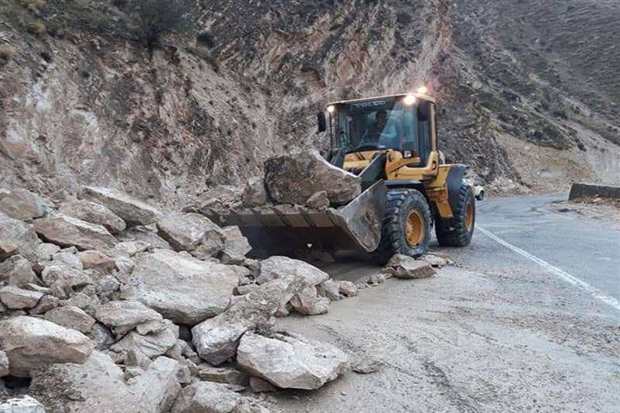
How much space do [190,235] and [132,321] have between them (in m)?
2.36

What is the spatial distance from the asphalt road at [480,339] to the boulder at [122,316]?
39.1 inches

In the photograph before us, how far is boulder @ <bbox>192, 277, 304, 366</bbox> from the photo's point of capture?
12.0 feet

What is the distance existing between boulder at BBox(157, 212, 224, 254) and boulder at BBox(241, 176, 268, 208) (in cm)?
111

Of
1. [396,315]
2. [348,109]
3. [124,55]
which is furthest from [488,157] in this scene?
[396,315]

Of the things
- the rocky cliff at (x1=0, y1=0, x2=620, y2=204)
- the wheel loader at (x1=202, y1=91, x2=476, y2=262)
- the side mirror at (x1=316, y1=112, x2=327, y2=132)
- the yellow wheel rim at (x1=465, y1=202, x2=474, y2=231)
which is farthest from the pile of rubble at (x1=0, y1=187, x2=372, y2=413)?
the yellow wheel rim at (x1=465, y1=202, x2=474, y2=231)

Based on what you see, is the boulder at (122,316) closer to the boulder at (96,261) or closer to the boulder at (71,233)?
the boulder at (96,261)

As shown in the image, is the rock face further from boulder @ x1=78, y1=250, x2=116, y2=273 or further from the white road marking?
the white road marking

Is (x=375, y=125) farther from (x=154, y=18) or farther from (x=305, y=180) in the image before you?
(x=154, y=18)

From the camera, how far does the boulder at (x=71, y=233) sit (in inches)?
179

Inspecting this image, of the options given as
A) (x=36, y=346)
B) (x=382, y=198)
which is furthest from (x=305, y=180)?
(x=36, y=346)

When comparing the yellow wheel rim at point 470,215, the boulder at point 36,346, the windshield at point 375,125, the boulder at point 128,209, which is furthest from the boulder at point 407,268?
the boulder at point 36,346

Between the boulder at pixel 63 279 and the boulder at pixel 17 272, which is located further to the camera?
the boulder at pixel 63 279

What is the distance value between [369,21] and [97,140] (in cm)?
1684

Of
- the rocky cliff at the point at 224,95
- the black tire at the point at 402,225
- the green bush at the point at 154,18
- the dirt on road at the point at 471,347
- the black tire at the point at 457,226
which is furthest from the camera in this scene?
the green bush at the point at 154,18
